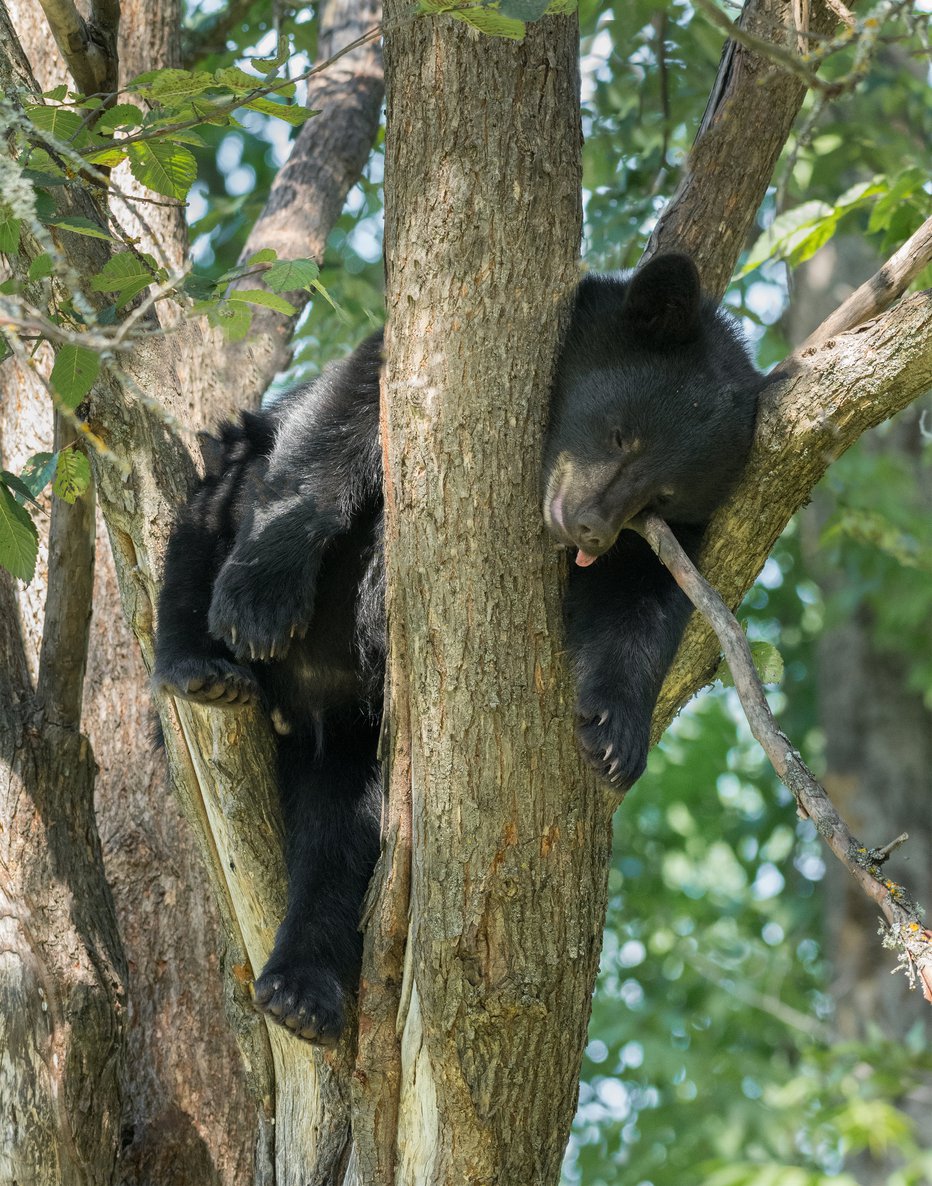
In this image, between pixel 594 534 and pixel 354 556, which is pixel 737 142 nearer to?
pixel 594 534

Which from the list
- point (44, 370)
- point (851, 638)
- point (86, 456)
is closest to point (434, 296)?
point (86, 456)

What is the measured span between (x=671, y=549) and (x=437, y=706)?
0.62m

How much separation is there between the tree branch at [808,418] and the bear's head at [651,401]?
1.28ft

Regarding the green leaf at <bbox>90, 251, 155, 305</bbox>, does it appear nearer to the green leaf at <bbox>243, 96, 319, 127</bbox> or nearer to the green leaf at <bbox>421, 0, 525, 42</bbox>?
the green leaf at <bbox>243, 96, 319, 127</bbox>

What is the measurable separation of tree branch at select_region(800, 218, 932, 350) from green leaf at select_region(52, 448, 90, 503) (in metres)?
1.77

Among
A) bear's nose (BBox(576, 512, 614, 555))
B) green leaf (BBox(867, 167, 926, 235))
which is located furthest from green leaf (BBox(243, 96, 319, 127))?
green leaf (BBox(867, 167, 926, 235))

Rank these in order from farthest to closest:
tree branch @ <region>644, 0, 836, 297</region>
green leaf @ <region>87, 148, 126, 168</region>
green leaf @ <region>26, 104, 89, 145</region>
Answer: tree branch @ <region>644, 0, 836, 297</region>, green leaf @ <region>87, 148, 126, 168</region>, green leaf @ <region>26, 104, 89, 145</region>

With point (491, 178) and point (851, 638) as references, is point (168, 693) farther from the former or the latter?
point (851, 638)

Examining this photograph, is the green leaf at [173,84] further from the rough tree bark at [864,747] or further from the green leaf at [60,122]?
the rough tree bark at [864,747]

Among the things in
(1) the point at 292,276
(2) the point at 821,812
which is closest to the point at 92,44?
(1) the point at 292,276

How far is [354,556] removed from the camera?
3926mm

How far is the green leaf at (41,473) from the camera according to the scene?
314cm

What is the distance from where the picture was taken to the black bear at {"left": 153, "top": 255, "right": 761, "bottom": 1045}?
10.8 feet

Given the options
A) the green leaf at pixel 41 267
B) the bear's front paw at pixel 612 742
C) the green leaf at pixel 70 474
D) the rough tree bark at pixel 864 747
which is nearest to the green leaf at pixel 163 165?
the green leaf at pixel 41 267
